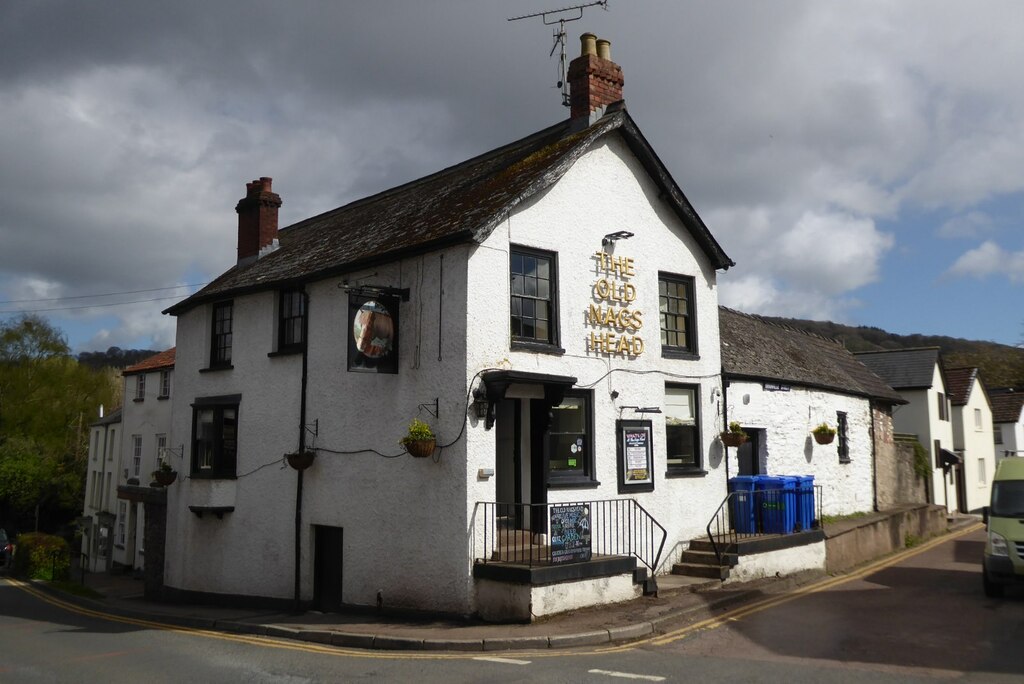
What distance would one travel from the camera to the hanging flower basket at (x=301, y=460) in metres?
15.4

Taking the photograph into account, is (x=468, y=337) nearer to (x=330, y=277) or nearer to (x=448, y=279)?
(x=448, y=279)

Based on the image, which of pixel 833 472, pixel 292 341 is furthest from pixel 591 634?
pixel 833 472

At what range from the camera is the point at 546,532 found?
533 inches

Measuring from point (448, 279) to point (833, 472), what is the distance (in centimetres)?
1303

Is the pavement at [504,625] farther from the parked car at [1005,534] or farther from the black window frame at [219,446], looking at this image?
the parked car at [1005,534]

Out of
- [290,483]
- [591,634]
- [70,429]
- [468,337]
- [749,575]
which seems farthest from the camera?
[70,429]

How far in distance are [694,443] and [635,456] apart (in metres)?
2.08

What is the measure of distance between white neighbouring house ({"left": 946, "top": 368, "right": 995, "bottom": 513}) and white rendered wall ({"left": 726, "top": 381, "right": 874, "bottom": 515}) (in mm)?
15813

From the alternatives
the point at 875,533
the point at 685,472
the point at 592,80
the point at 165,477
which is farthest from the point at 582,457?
the point at 165,477

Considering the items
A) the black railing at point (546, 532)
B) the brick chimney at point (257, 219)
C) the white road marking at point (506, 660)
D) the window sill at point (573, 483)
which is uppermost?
the brick chimney at point (257, 219)

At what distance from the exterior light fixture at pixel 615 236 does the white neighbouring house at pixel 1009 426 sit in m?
40.7

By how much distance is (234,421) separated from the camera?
59.5ft

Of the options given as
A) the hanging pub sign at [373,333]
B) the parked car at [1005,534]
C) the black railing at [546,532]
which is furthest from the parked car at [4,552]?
the parked car at [1005,534]

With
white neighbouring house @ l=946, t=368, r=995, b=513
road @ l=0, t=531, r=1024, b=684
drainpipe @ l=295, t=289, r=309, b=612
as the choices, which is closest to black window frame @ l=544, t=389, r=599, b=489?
road @ l=0, t=531, r=1024, b=684
